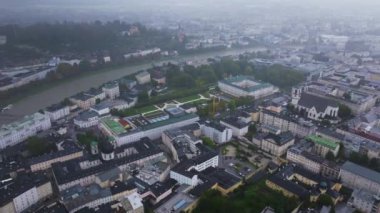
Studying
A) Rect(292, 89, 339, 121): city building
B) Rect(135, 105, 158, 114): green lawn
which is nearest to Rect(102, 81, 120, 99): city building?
Rect(135, 105, 158, 114): green lawn

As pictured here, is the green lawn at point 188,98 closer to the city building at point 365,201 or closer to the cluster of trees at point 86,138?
the cluster of trees at point 86,138

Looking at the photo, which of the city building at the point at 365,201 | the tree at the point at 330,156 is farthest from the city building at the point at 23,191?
the tree at the point at 330,156

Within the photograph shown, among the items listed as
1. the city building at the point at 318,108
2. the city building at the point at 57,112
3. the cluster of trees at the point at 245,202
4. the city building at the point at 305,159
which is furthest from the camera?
the city building at the point at 57,112

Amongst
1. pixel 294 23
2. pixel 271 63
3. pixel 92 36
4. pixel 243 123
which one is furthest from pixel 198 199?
pixel 294 23

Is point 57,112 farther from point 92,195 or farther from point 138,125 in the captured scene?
point 92,195

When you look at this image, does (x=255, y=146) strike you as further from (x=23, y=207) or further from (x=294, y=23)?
(x=294, y=23)

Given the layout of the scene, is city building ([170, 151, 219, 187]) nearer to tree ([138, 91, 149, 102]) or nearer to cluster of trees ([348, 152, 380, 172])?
cluster of trees ([348, 152, 380, 172])

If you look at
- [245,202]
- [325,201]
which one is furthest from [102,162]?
[325,201]
